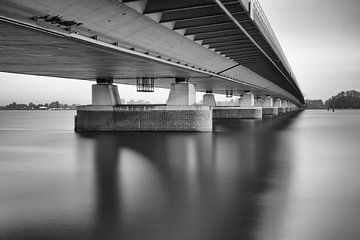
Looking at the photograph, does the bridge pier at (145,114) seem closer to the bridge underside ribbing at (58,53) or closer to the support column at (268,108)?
the bridge underside ribbing at (58,53)

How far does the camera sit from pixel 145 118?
117 feet

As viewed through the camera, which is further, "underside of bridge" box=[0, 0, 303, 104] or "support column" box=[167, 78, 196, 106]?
"support column" box=[167, 78, 196, 106]

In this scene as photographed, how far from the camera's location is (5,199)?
10.1 meters

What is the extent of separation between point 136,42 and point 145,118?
16.5 m

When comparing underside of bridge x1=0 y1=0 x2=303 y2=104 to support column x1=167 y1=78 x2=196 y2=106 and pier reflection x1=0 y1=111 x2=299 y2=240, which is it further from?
pier reflection x1=0 y1=111 x2=299 y2=240

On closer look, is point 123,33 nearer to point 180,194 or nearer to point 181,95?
point 180,194

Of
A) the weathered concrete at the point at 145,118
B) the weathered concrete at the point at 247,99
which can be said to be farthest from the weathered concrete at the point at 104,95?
the weathered concrete at the point at 247,99

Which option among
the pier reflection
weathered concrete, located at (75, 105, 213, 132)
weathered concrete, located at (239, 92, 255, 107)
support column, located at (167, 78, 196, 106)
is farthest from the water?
weathered concrete, located at (239, 92, 255, 107)

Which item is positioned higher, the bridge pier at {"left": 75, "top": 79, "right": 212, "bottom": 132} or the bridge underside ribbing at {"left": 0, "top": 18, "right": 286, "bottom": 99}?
the bridge underside ribbing at {"left": 0, "top": 18, "right": 286, "bottom": 99}

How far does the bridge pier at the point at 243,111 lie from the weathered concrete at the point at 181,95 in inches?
1598

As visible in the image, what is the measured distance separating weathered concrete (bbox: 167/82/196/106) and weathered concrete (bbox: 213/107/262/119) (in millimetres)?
42192

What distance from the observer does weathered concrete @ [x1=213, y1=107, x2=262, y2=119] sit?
75150mm

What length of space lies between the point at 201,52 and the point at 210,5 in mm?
12154

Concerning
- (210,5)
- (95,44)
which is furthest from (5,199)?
(210,5)
